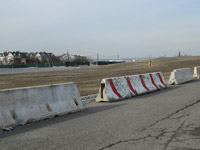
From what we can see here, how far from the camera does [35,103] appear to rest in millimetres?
7574

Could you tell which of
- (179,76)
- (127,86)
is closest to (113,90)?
(127,86)

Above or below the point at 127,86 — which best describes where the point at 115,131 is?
below

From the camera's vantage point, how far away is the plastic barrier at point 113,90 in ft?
35.0

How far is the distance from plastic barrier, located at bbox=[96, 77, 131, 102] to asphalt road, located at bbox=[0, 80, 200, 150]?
212 centimetres

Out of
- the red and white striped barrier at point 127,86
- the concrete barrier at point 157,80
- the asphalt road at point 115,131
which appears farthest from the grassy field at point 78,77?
the asphalt road at point 115,131

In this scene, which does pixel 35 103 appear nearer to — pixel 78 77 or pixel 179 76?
pixel 179 76

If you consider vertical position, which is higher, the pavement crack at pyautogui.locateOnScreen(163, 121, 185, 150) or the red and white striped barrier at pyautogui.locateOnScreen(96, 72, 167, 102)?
the red and white striped barrier at pyautogui.locateOnScreen(96, 72, 167, 102)

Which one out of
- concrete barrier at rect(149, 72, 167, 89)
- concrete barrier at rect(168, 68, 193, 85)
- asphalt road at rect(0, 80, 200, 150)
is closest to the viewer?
asphalt road at rect(0, 80, 200, 150)

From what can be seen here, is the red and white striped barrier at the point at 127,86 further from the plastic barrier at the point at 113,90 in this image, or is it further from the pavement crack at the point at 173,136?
the pavement crack at the point at 173,136

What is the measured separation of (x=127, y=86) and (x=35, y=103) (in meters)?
5.23

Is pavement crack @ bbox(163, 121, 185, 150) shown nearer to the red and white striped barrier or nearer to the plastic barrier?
the plastic barrier

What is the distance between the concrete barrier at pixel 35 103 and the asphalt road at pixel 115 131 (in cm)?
27

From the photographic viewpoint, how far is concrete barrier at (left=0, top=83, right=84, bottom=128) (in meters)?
6.83

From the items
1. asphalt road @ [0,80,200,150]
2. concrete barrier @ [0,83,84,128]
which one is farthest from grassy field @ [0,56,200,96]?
asphalt road @ [0,80,200,150]
